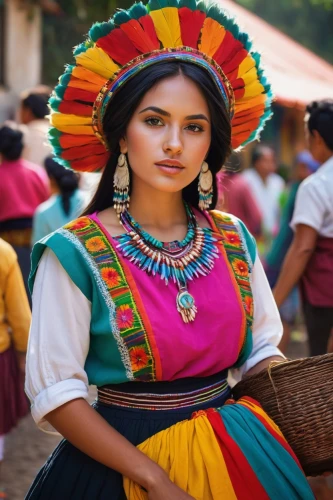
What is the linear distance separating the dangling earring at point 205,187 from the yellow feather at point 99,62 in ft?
1.44

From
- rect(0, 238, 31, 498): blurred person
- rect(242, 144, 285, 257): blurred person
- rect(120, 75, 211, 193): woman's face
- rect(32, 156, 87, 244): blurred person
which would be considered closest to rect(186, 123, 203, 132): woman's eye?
rect(120, 75, 211, 193): woman's face

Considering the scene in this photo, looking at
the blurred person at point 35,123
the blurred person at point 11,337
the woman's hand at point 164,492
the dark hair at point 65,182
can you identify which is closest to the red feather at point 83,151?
the woman's hand at point 164,492

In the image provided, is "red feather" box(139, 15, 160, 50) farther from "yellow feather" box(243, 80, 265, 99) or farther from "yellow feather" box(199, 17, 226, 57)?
"yellow feather" box(243, 80, 265, 99)

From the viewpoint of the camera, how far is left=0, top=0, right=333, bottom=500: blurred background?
5.40 meters

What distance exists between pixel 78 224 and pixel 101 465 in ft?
2.23

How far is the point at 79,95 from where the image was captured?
8.39 feet

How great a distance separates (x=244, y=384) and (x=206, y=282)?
34cm

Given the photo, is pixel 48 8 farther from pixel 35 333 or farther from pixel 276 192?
pixel 35 333

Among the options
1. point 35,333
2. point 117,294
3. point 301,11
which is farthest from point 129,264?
point 301,11

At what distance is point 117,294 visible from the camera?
238cm

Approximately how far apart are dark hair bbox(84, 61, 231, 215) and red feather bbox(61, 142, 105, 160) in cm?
6

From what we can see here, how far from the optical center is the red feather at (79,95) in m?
2.54

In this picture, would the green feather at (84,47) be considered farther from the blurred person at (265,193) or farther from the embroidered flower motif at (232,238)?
the blurred person at (265,193)

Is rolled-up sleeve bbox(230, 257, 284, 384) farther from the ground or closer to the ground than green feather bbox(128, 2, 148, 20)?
closer to the ground
